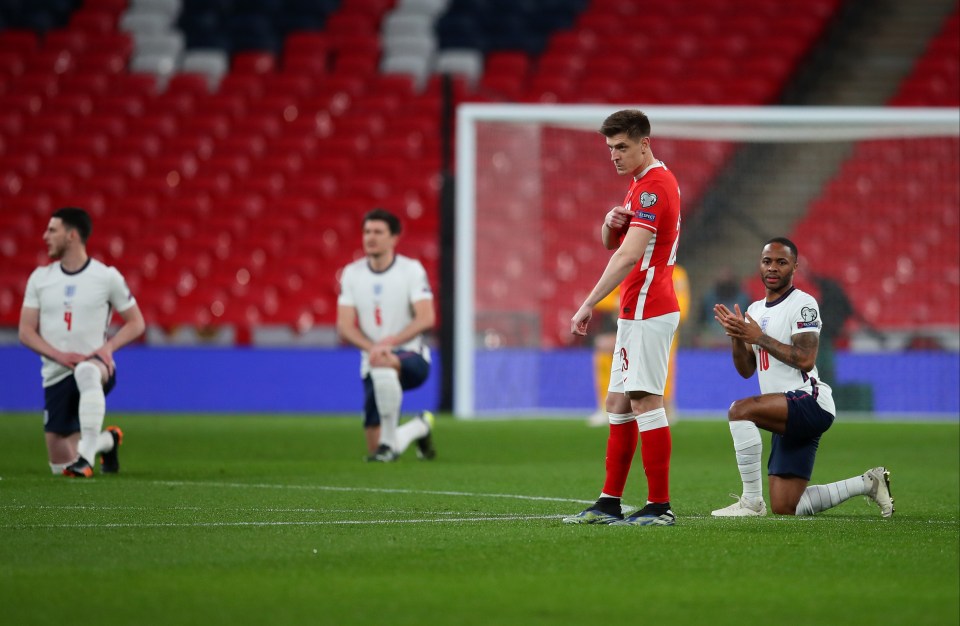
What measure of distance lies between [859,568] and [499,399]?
11.0 m

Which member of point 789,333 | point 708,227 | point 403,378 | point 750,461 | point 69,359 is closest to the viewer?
point 750,461

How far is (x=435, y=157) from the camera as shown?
20.0 m

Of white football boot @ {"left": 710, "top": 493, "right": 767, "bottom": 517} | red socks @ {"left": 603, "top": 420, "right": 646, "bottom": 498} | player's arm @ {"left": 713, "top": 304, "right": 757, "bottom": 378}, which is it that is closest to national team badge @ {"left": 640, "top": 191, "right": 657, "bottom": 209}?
player's arm @ {"left": 713, "top": 304, "right": 757, "bottom": 378}

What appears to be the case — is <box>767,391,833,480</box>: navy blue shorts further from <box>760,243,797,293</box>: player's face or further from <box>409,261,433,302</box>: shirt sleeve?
<box>409,261,433,302</box>: shirt sleeve

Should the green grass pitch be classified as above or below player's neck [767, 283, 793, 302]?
below

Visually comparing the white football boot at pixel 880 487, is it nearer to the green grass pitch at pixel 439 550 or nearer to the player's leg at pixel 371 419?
the green grass pitch at pixel 439 550

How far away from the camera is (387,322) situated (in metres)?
10.7

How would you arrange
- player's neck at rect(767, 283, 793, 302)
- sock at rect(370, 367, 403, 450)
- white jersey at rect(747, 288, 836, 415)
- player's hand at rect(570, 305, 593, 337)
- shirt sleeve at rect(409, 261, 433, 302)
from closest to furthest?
player's hand at rect(570, 305, 593, 337) → white jersey at rect(747, 288, 836, 415) → player's neck at rect(767, 283, 793, 302) → sock at rect(370, 367, 403, 450) → shirt sleeve at rect(409, 261, 433, 302)

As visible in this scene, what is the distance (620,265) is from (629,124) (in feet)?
2.10

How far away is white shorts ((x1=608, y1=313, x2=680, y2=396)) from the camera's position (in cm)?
630

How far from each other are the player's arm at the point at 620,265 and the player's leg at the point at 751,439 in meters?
1.11

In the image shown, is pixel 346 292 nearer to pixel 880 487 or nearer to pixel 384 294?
pixel 384 294

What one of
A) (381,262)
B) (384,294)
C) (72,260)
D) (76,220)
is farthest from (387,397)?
(76,220)

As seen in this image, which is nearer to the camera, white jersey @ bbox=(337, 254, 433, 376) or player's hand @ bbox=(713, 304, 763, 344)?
player's hand @ bbox=(713, 304, 763, 344)
